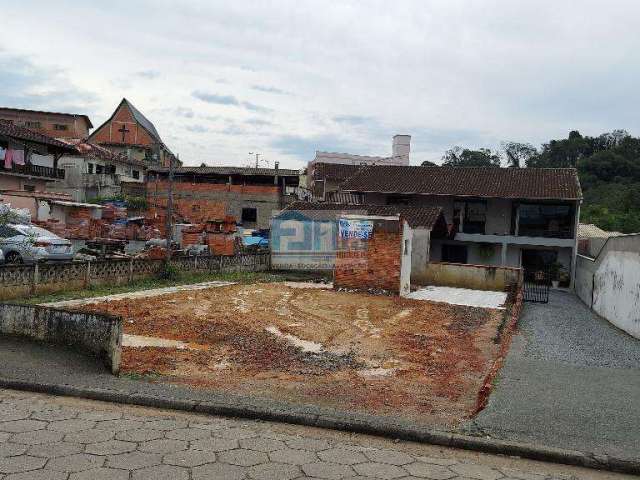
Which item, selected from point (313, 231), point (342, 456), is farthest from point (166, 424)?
point (313, 231)

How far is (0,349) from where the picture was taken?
779 centimetres

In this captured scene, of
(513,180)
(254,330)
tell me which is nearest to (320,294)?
(254,330)

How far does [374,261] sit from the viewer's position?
65.7ft

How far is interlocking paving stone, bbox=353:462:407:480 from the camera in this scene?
4551 mm

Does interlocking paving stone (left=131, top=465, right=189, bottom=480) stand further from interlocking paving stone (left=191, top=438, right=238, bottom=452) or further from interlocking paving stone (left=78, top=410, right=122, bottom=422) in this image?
interlocking paving stone (left=78, top=410, right=122, bottom=422)

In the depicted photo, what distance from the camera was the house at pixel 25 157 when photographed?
31.1 meters

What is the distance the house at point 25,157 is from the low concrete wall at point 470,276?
23538 millimetres

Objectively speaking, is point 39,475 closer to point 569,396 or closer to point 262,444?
point 262,444

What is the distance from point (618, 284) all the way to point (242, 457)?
15507 mm

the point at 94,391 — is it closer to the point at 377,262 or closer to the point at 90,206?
the point at 377,262

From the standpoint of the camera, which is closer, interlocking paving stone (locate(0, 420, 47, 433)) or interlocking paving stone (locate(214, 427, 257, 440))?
interlocking paving stone (locate(0, 420, 47, 433))

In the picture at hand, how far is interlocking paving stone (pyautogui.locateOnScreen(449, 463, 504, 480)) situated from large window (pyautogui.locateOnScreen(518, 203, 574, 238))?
27886mm

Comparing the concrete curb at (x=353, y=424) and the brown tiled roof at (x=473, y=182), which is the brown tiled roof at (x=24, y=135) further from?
the concrete curb at (x=353, y=424)

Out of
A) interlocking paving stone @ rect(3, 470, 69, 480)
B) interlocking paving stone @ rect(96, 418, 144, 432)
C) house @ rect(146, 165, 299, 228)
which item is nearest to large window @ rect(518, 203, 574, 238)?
house @ rect(146, 165, 299, 228)
